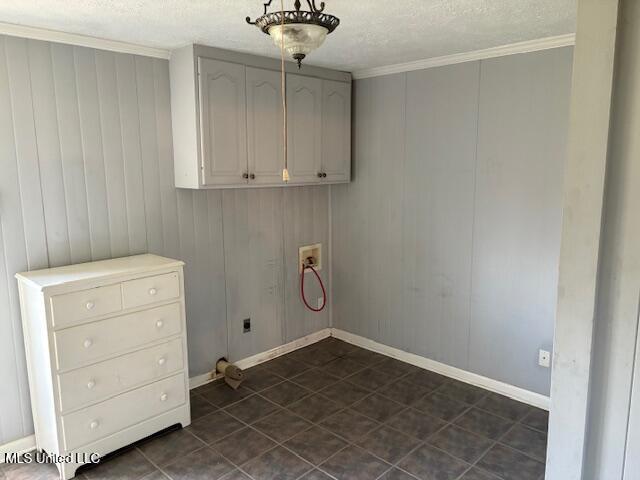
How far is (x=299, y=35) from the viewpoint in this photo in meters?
1.44

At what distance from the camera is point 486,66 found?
3.09 m

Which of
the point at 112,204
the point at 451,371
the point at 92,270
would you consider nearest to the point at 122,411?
the point at 92,270

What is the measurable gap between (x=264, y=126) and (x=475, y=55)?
1455 millimetres

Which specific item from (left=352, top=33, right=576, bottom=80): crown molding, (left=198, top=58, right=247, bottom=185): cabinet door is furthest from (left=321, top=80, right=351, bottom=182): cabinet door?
(left=198, top=58, right=247, bottom=185): cabinet door

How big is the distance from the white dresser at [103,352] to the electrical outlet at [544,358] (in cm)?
221

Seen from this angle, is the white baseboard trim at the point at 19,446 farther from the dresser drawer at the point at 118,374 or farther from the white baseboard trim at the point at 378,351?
the dresser drawer at the point at 118,374

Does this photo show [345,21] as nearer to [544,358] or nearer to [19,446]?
[544,358]

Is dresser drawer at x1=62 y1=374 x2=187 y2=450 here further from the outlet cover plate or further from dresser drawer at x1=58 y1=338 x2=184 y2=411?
the outlet cover plate

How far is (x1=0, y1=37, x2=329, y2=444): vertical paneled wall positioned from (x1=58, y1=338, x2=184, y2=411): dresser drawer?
48 centimetres

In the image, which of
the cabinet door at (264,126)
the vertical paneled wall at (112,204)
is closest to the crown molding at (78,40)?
the vertical paneled wall at (112,204)

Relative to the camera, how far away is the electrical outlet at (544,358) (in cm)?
302

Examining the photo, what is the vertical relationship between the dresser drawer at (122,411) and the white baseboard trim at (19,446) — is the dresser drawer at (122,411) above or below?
above

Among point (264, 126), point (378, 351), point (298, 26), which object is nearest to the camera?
point (298, 26)

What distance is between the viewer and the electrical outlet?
3016 mm
